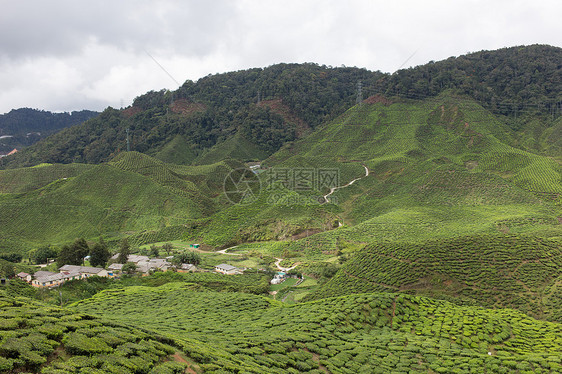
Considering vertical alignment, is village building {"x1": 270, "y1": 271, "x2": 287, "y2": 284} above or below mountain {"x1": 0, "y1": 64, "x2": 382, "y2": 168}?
below

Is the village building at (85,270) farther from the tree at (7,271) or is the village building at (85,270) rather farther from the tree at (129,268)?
the tree at (7,271)

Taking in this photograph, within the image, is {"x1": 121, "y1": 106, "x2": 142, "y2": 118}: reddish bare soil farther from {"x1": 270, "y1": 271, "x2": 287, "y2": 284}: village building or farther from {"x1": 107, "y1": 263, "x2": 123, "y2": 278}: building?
Answer: {"x1": 270, "y1": 271, "x2": 287, "y2": 284}: village building

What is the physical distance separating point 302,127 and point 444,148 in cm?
6025

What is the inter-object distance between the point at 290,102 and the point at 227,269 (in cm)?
11592

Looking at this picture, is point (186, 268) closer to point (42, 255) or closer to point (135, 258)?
point (135, 258)

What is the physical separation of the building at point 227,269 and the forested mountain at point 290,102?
294 ft

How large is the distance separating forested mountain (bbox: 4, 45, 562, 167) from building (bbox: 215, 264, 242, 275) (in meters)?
89.6

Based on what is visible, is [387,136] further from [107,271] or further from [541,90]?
[107,271]

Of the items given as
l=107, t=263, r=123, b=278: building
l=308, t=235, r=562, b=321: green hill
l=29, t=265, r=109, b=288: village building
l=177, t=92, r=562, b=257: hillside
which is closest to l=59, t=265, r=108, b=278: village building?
l=29, t=265, r=109, b=288: village building

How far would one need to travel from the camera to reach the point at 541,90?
121 metres

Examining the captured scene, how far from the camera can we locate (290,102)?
6073 inches

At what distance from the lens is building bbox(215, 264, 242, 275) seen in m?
47.8

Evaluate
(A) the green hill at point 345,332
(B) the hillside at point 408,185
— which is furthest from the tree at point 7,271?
(B) the hillside at point 408,185

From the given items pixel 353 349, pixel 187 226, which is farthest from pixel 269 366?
pixel 187 226
